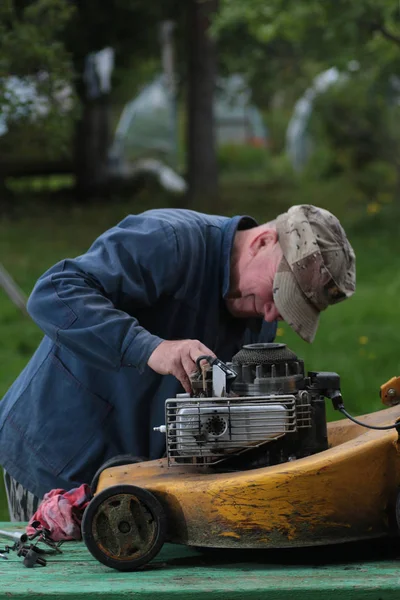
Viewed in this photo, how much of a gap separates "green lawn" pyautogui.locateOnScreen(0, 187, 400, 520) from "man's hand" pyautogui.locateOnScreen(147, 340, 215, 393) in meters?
2.41

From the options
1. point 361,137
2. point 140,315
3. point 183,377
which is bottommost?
point 183,377

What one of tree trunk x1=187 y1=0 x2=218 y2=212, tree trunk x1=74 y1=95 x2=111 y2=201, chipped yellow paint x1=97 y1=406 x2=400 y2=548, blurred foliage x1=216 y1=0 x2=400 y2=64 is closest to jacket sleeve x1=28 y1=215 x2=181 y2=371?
chipped yellow paint x1=97 y1=406 x2=400 y2=548

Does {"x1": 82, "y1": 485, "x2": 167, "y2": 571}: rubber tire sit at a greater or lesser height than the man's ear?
lesser

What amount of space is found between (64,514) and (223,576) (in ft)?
2.16

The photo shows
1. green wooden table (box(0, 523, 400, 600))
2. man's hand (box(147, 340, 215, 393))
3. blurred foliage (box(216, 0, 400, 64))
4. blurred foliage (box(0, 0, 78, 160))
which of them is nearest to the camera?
green wooden table (box(0, 523, 400, 600))

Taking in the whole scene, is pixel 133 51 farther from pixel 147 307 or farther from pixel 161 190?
pixel 147 307

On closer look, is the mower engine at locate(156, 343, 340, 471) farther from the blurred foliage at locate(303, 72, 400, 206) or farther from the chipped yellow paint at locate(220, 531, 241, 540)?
the blurred foliage at locate(303, 72, 400, 206)

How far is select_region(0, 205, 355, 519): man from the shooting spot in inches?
129

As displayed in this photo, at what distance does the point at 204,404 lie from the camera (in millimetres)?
2932

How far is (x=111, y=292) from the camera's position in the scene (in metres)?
3.36

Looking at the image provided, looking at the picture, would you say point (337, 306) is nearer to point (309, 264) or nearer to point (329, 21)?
point (329, 21)

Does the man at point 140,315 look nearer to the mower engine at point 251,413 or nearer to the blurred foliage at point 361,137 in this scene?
the mower engine at point 251,413

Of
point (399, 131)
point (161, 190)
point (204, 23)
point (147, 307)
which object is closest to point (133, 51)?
point (204, 23)

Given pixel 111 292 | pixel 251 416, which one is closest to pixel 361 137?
pixel 111 292
